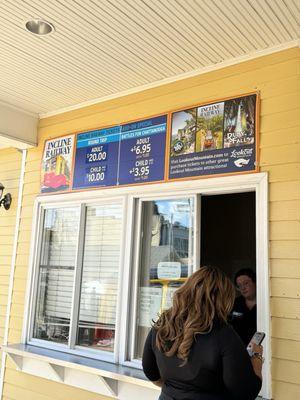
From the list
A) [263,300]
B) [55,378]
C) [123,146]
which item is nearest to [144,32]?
[123,146]

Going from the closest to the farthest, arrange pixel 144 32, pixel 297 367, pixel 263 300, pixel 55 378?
pixel 297 367, pixel 263 300, pixel 144 32, pixel 55 378

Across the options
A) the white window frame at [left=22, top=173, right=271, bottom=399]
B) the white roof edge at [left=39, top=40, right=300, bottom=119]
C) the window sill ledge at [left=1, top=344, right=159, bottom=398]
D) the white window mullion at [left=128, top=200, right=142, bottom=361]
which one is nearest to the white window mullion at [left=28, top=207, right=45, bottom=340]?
the white window frame at [left=22, top=173, right=271, bottom=399]

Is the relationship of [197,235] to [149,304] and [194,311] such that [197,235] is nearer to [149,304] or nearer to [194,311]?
[149,304]

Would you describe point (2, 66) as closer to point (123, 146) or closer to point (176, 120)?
point (123, 146)

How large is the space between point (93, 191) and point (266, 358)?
207 centimetres

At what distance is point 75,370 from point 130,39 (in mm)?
2709

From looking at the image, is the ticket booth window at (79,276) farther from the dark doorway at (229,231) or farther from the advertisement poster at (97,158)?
the dark doorway at (229,231)

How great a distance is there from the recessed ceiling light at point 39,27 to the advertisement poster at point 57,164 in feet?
4.48

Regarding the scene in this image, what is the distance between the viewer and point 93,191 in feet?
12.9

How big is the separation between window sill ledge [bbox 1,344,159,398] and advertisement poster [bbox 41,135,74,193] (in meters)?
1.54

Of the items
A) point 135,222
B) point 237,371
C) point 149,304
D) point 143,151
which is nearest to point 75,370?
point 149,304

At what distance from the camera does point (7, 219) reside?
4.85 m

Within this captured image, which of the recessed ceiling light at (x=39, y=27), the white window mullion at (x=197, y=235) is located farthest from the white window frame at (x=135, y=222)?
the recessed ceiling light at (x=39, y=27)

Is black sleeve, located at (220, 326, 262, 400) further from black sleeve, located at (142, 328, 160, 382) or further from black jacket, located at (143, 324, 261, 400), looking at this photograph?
black sleeve, located at (142, 328, 160, 382)
